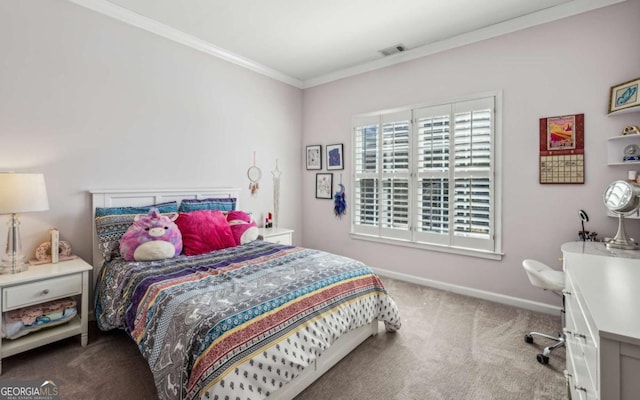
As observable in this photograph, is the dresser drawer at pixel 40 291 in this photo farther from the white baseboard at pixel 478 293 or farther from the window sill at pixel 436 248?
the white baseboard at pixel 478 293

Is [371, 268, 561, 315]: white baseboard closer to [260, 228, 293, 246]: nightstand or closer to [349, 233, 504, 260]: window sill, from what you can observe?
[349, 233, 504, 260]: window sill

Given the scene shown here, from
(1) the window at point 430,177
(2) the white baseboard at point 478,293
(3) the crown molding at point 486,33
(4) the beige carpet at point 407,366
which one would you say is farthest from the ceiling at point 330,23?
(4) the beige carpet at point 407,366

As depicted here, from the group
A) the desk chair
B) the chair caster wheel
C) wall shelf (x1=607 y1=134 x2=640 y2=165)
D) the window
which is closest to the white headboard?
the window

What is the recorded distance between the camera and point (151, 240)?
2439mm

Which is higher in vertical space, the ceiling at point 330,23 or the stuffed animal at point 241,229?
the ceiling at point 330,23

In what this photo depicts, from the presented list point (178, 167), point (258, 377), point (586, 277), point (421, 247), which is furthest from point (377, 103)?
point (258, 377)

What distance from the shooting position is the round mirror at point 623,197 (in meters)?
2.01

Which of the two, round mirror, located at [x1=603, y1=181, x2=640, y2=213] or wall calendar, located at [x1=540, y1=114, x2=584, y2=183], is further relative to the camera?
wall calendar, located at [x1=540, y1=114, x2=584, y2=183]

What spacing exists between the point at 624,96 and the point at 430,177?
1.70 metres

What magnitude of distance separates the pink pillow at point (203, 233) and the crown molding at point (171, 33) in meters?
1.89

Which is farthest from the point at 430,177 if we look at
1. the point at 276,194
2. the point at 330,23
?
the point at 276,194

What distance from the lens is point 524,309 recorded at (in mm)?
2967

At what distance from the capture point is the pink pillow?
8.83 feet

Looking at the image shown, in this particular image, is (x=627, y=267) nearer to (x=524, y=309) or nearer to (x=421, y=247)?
(x=524, y=309)
